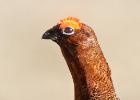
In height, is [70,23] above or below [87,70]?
above

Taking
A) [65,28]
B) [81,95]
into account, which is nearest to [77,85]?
[81,95]

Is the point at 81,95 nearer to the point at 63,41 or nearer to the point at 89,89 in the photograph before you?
the point at 89,89

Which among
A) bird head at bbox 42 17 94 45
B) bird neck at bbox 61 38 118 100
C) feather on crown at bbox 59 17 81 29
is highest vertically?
feather on crown at bbox 59 17 81 29

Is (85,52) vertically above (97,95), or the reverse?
(85,52)

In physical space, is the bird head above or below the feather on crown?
below
